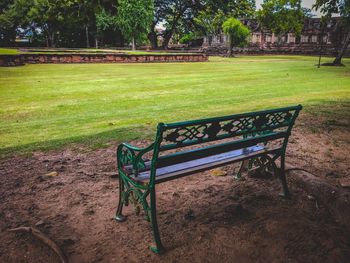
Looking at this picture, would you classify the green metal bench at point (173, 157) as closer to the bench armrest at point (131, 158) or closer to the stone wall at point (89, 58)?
the bench armrest at point (131, 158)

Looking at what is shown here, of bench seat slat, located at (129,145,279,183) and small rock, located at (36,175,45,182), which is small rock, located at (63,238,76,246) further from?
small rock, located at (36,175,45,182)

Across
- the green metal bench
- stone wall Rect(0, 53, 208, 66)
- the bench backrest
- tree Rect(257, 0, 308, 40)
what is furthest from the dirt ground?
tree Rect(257, 0, 308, 40)

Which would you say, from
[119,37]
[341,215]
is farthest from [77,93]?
[119,37]

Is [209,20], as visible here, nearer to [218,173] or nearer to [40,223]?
[218,173]

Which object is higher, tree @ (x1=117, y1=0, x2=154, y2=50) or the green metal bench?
tree @ (x1=117, y1=0, x2=154, y2=50)

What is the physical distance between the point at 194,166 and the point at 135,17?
4041cm

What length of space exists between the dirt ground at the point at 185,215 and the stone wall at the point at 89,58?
55.0 ft

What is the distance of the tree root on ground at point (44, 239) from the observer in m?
2.42

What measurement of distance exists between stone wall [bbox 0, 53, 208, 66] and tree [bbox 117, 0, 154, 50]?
1456cm

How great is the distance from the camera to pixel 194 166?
279 centimetres

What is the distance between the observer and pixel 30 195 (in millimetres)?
3502

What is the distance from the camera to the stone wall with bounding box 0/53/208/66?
18.7 meters

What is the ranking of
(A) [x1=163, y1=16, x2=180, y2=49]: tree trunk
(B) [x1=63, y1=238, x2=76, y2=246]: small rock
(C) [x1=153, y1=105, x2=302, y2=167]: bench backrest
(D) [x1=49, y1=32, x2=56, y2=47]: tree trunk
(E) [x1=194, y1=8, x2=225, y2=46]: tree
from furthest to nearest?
(A) [x1=163, y1=16, x2=180, y2=49]: tree trunk → (E) [x1=194, y1=8, x2=225, y2=46]: tree → (D) [x1=49, y1=32, x2=56, y2=47]: tree trunk → (B) [x1=63, y1=238, x2=76, y2=246]: small rock → (C) [x1=153, y1=105, x2=302, y2=167]: bench backrest

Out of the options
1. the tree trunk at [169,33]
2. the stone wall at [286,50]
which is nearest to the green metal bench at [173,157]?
the stone wall at [286,50]
